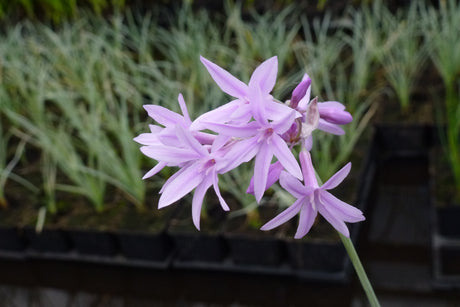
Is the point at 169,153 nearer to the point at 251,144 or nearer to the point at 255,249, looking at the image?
the point at 251,144

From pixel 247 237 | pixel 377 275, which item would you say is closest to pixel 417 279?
pixel 377 275

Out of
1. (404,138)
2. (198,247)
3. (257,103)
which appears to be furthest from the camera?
(404,138)

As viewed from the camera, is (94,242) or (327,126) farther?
(94,242)

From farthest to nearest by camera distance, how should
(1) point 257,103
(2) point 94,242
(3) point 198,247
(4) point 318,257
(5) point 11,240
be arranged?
(5) point 11,240
(2) point 94,242
(3) point 198,247
(4) point 318,257
(1) point 257,103

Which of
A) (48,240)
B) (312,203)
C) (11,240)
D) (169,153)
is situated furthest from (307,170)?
(11,240)

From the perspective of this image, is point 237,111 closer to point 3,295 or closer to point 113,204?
point 113,204

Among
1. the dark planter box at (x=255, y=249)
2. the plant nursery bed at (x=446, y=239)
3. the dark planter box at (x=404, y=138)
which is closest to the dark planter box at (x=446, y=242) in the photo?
the plant nursery bed at (x=446, y=239)

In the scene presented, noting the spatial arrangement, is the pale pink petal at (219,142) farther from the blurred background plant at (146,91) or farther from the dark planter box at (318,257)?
the dark planter box at (318,257)

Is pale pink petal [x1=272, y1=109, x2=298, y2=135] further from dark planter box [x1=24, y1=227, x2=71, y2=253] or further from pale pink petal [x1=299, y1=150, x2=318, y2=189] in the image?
dark planter box [x1=24, y1=227, x2=71, y2=253]
